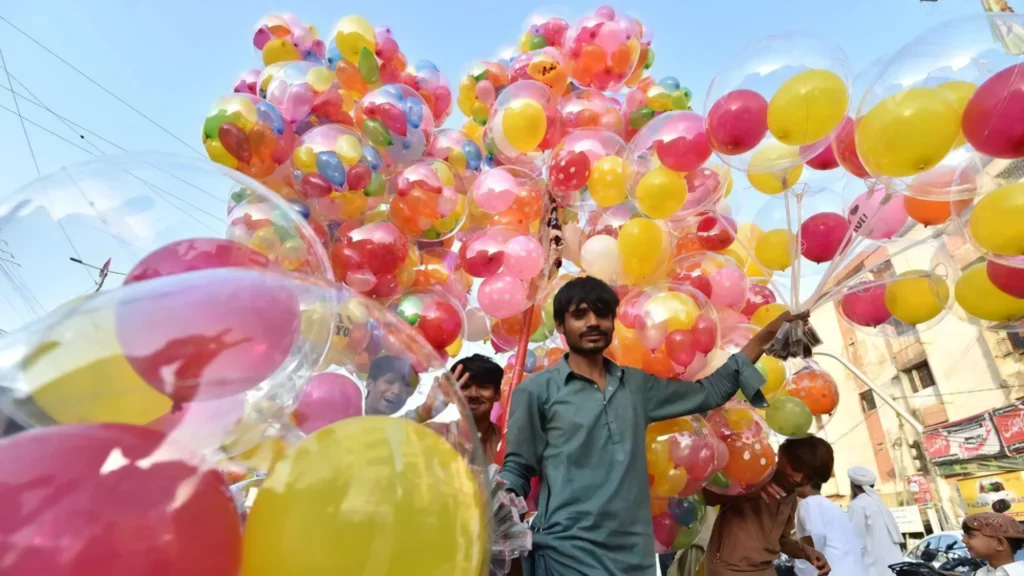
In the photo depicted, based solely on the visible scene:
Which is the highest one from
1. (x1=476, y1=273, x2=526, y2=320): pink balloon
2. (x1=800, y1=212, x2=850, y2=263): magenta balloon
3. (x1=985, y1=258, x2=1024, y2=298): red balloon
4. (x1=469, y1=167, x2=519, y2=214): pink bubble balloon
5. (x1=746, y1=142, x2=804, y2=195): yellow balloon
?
(x1=469, y1=167, x2=519, y2=214): pink bubble balloon

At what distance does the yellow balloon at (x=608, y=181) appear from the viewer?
2455mm

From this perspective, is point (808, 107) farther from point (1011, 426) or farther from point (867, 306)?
point (1011, 426)

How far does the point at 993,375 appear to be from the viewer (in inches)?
381

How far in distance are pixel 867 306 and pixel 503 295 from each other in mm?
1368

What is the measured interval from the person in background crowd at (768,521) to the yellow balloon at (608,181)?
1.16 metres

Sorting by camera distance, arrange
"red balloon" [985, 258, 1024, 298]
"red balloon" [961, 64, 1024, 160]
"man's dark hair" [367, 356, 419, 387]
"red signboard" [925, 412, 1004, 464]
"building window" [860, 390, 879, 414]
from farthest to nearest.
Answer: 1. "building window" [860, 390, 879, 414]
2. "red signboard" [925, 412, 1004, 464]
3. "red balloon" [985, 258, 1024, 298]
4. "red balloon" [961, 64, 1024, 160]
5. "man's dark hair" [367, 356, 419, 387]

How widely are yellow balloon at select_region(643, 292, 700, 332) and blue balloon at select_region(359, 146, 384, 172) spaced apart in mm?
1428

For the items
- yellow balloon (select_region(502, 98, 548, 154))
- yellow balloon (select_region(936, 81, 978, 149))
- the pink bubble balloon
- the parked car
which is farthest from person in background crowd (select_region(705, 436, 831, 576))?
the parked car

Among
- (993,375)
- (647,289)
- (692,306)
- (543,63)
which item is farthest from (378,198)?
(993,375)

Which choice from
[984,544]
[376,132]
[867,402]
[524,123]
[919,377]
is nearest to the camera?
[984,544]

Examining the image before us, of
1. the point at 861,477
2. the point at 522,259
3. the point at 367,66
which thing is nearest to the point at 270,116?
the point at 367,66

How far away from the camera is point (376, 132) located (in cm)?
283

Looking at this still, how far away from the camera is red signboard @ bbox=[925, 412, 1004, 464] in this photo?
365 inches

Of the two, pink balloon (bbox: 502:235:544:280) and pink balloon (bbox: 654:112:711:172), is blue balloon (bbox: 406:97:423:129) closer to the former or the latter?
pink balloon (bbox: 502:235:544:280)
